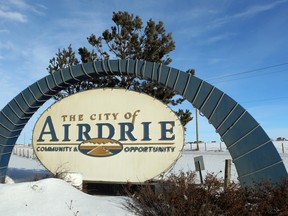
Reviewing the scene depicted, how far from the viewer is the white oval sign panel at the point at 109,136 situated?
12039 millimetres

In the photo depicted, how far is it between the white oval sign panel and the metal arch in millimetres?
780

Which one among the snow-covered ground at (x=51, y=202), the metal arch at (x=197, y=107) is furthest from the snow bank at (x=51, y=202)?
the metal arch at (x=197, y=107)

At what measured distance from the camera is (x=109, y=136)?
12750mm

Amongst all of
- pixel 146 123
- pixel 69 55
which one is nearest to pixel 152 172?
pixel 146 123

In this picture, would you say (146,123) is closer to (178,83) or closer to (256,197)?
(178,83)

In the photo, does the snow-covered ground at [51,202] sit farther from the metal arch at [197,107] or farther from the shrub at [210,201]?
the metal arch at [197,107]

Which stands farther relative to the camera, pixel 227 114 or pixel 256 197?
pixel 227 114

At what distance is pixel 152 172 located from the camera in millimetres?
11992

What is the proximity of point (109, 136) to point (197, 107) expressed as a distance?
11.7 ft

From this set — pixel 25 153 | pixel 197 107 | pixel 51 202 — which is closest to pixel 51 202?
pixel 51 202

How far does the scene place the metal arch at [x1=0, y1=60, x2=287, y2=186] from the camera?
33.0 ft

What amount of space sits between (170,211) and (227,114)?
411 cm

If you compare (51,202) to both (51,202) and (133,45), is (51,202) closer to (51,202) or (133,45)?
(51,202)

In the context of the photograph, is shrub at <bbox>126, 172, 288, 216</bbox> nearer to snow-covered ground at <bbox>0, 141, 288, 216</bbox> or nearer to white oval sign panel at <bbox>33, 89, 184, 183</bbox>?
snow-covered ground at <bbox>0, 141, 288, 216</bbox>
